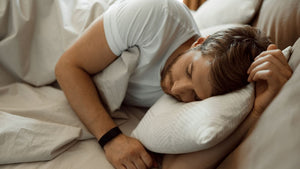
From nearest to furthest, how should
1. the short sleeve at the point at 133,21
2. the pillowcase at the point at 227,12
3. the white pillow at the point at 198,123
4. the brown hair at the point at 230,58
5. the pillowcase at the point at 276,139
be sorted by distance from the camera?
1. the pillowcase at the point at 276,139
2. the white pillow at the point at 198,123
3. the brown hair at the point at 230,58
4. the short sleeve at the point at 133,21
5. the pillowcase at the point at 227,12

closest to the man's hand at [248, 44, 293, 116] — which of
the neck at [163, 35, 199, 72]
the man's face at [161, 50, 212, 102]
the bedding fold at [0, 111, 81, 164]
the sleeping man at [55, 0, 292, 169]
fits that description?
the sleeping man at [55, 0, 292, 169]

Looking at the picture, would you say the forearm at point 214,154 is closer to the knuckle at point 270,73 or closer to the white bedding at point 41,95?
the knuckle at point 270,73

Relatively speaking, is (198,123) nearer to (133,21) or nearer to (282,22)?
(133,21)

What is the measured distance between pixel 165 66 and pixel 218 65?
27 cm

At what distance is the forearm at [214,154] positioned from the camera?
620mm

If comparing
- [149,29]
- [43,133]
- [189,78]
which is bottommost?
[43,133]

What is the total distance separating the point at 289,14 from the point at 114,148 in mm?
783

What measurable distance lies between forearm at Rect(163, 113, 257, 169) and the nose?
0.17 m

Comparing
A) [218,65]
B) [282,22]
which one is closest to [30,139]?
[218,65]

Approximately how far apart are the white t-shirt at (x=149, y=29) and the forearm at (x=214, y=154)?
0.36m

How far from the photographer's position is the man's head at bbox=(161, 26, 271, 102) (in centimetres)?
66

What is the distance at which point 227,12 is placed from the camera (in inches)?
43.9

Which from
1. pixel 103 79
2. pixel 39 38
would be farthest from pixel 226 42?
pixel 39 38

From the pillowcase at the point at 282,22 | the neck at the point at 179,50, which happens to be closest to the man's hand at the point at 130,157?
the neck at the point at 179,50
